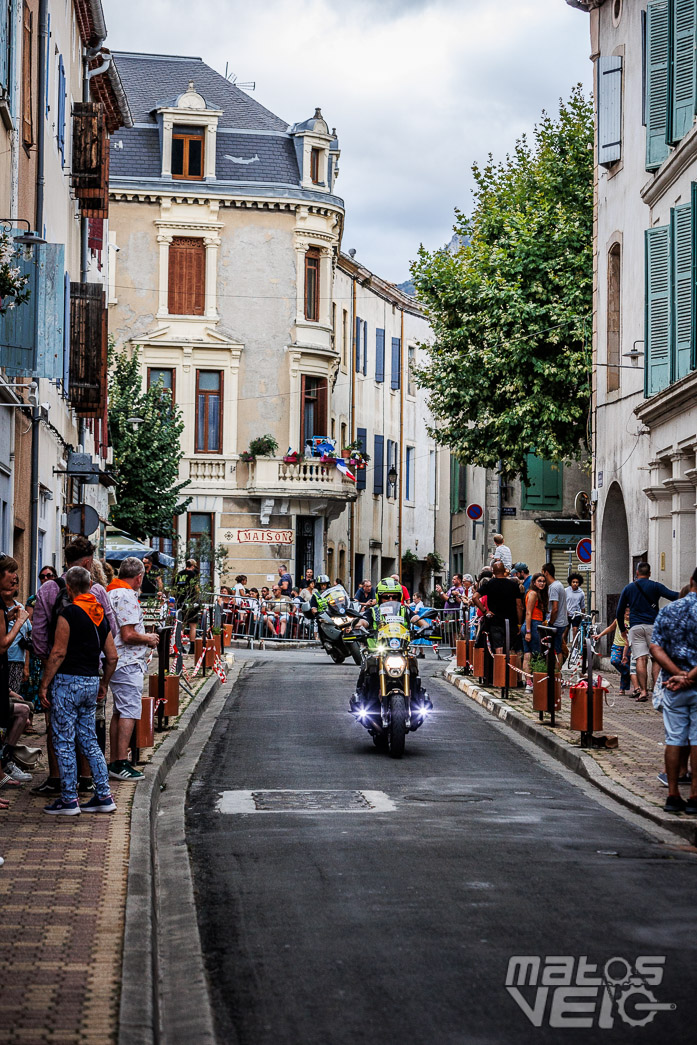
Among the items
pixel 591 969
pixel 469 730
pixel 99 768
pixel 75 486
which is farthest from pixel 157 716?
pixel 75 486

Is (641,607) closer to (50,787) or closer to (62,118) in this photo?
(50,787)

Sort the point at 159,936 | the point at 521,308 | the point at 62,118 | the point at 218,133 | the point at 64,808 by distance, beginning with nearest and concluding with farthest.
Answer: the point at 159,936 → the point at 64,808 → the point at 62,118 → the point at 521,308 → the point at 218,133

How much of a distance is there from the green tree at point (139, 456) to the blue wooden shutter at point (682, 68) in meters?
20.8

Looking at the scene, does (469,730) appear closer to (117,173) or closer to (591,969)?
(591,969)

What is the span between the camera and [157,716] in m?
17.5

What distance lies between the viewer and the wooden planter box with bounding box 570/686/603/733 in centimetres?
1603

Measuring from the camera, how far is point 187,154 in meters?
50.5

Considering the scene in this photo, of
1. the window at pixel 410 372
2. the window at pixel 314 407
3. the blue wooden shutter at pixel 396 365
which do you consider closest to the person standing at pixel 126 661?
the window at pixel 314 407

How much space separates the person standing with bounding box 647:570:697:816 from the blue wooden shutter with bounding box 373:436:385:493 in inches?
1917

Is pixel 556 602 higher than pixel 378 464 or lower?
lower

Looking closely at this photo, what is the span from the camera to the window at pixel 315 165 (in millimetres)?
51125

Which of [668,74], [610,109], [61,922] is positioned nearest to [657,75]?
[668,74]

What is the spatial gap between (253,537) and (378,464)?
41.3ft

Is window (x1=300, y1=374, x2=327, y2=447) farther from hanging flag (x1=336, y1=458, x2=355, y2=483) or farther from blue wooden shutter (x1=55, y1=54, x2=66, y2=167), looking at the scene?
blue wooden shutter (x1=55, y1=54, x2=66, y2=167)
